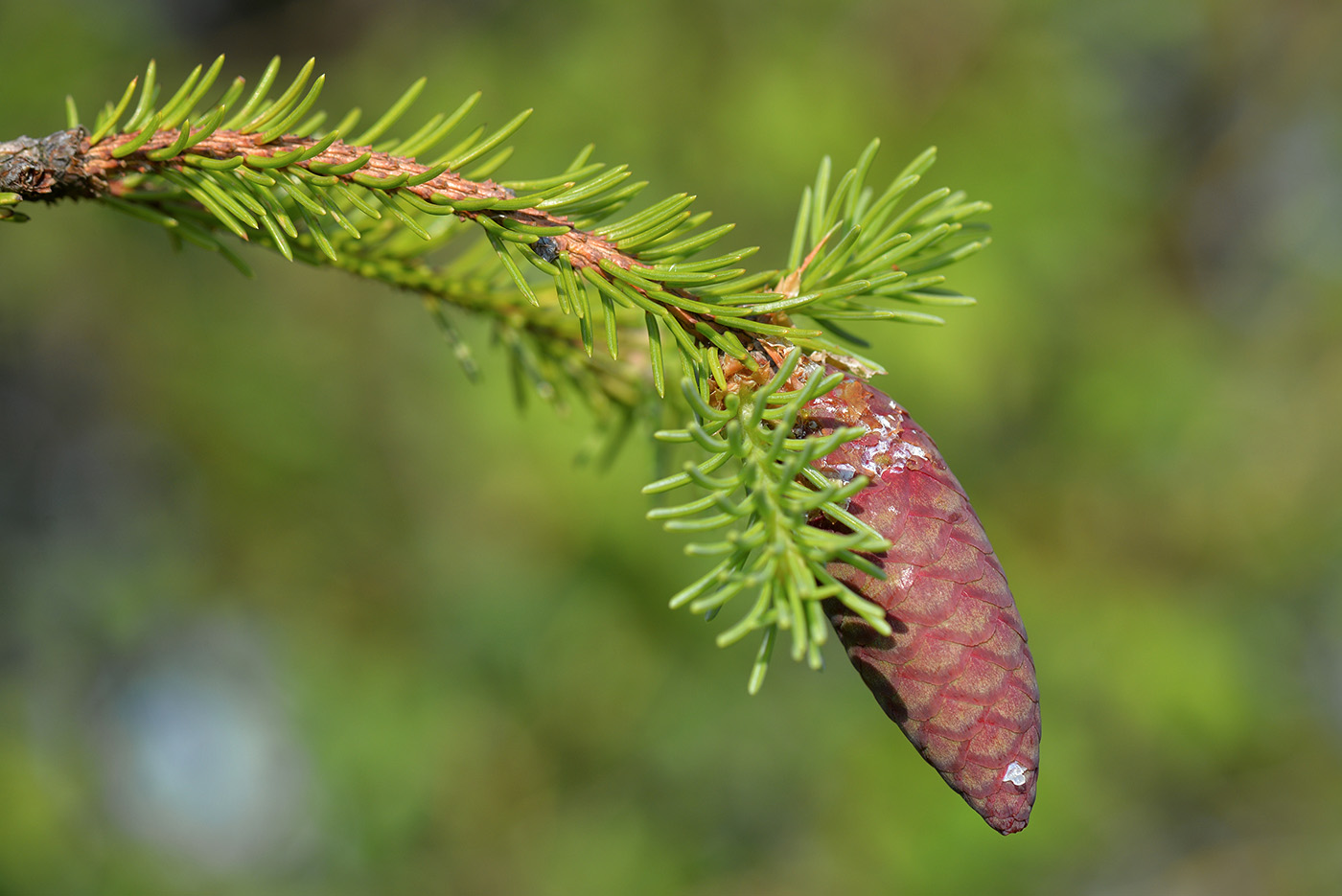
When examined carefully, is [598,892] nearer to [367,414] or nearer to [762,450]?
[367,414]

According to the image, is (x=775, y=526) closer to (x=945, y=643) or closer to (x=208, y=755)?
(x=945, y=643)

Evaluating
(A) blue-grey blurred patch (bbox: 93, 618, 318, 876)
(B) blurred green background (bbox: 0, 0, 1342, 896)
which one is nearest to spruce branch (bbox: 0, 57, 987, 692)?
(B) blurred green background (bbox: 0, 0, 1342, 896)

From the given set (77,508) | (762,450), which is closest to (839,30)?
(762,450)

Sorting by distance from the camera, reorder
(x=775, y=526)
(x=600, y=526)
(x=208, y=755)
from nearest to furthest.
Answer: (x=775, y=526)
(x=600, y=526)
(x=208, y=755)

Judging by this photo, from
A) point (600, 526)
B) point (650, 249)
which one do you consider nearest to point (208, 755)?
point (600, 526)

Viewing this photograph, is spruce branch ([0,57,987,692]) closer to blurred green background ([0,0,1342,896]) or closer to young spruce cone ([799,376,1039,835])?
young spruce cone ([799,376,1039,835])

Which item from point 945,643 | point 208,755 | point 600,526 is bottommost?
point 208,755
